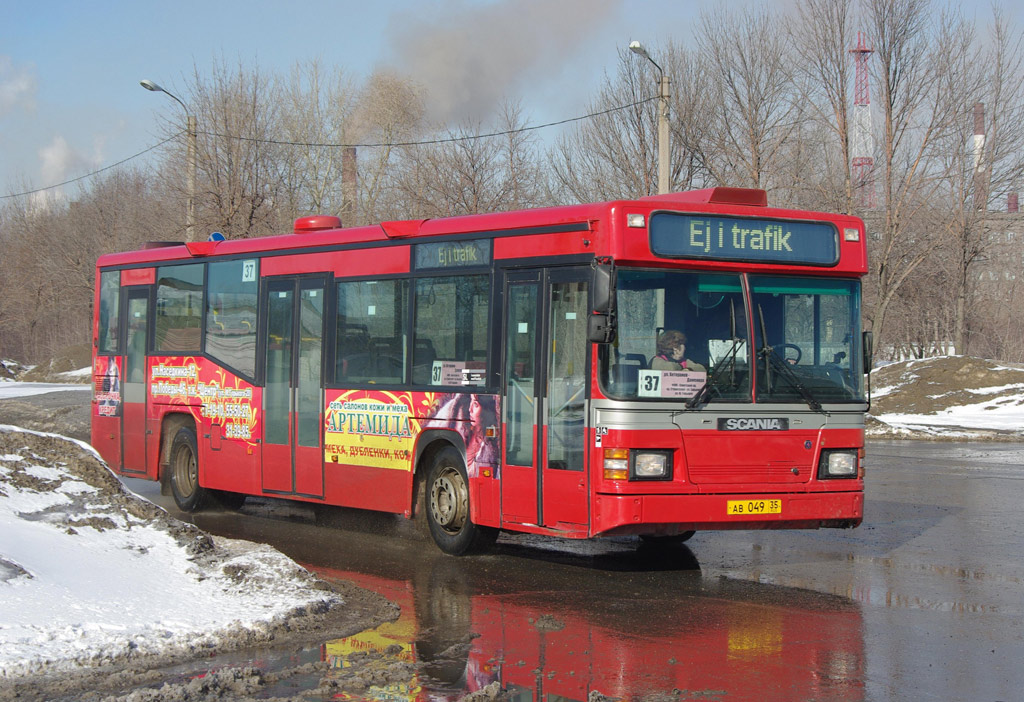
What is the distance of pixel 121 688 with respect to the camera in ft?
19.7

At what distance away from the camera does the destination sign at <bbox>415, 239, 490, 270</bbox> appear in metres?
10.5

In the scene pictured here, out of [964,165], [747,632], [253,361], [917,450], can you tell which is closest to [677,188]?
[964,165]

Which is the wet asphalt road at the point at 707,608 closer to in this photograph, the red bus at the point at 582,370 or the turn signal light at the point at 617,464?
the red bus at the point at 582,370

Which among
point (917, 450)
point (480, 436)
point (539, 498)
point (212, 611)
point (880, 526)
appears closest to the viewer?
point (212, 611)

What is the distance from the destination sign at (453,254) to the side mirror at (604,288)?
6.16 feet

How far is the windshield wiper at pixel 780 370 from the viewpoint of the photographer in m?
9.27

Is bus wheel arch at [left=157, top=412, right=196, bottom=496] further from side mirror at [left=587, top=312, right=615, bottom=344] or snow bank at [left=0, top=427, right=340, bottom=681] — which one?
side mirror at [left=587, top=312, right=615, bottom=344]

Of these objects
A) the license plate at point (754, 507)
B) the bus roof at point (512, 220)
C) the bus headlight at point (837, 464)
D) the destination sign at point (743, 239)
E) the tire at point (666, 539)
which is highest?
the bus roof at point (512, 220)

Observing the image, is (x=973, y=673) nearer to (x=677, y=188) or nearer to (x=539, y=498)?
(x=539, y=498)

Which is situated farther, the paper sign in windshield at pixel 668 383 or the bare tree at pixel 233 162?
the bare tree at pixel 233 162

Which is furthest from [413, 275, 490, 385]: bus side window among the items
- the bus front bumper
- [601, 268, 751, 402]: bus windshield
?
the bus front bumper

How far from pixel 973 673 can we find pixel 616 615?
7.92 feet

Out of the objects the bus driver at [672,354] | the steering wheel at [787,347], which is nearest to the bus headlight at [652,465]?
the bus driver at [672,354]

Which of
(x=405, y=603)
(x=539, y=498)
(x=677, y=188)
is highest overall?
(x=677, y=188)
